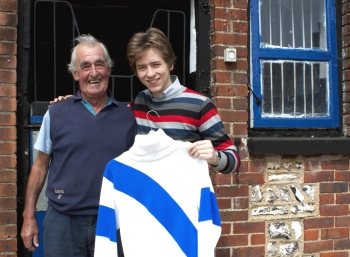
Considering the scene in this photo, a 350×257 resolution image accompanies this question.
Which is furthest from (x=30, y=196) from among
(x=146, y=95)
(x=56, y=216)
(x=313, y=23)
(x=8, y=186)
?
(x=313, y=23)

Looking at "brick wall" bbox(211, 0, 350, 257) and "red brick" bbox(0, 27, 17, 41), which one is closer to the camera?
"red brick" bbox(0, 27, 17, 41)

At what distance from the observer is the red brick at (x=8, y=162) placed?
311cm

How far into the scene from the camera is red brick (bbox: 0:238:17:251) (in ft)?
10.3

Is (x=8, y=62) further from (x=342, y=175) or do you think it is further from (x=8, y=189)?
(x=342, y=175)

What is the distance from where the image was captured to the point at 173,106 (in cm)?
245

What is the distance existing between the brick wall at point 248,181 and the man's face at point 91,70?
1066 mm

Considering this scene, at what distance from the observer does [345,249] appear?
12.5ft

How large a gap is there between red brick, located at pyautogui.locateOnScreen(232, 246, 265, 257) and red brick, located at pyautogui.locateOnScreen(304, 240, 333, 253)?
14.5 inches

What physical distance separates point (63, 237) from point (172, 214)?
66cm

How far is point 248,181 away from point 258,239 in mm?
458

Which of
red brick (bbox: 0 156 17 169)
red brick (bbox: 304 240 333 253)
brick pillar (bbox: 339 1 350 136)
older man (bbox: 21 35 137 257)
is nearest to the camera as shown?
older man (bbox: 21 35 137 257)

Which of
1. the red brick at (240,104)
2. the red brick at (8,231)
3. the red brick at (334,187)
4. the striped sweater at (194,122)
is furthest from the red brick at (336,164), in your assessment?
the red brick at (8,231)

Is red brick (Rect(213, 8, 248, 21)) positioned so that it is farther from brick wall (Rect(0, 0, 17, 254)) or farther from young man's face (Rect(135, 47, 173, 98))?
brick wall (Rect(0, 0, 17, 254))

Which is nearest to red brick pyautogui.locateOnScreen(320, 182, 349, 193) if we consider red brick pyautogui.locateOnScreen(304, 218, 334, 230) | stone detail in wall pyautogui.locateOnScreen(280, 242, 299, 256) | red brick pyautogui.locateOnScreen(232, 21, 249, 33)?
red brick pyautogui.locateOnScreen(304, 218, 334, 230)
